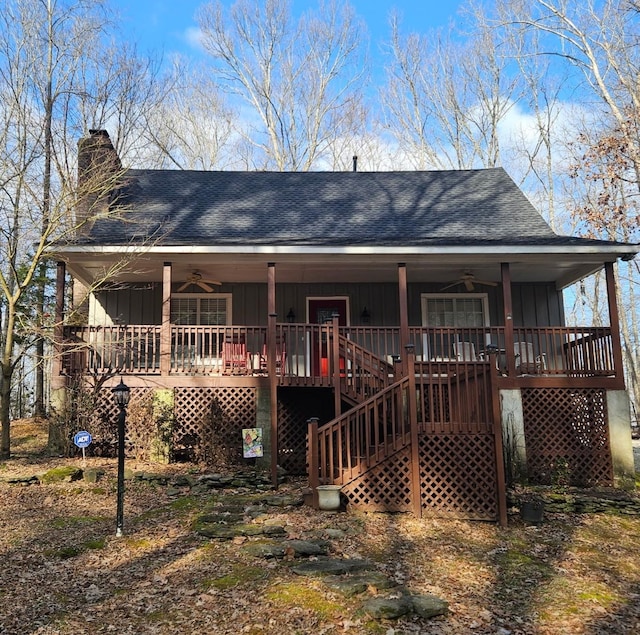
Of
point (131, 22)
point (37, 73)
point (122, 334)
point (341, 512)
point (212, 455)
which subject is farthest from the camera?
point (131, 22)

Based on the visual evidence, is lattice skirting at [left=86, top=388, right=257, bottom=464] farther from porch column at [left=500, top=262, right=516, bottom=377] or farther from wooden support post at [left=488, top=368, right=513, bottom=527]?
porch column at [left=500, top=262, right=516, bottom=377]

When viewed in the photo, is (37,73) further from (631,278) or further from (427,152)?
(631,278)

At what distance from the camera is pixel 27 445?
1269cm

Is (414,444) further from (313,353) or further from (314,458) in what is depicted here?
(313,353)

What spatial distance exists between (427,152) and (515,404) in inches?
729

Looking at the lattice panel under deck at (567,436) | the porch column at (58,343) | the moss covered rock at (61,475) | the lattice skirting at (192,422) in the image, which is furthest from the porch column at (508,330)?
the porch column at (58,343)

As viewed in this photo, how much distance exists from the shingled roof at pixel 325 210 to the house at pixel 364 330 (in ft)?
0.22

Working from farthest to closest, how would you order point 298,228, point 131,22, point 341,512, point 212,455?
1. point 131,22
2. point 298,228
3. point 212,455
4. point 341,512

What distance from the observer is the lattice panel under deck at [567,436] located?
10367mm

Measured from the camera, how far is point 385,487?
8016 mm

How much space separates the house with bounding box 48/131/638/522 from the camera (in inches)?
320

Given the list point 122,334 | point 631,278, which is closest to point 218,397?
point 122,334

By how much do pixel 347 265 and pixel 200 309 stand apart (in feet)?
12.1

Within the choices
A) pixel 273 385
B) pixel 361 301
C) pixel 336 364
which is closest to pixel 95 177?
pixel 273 385
